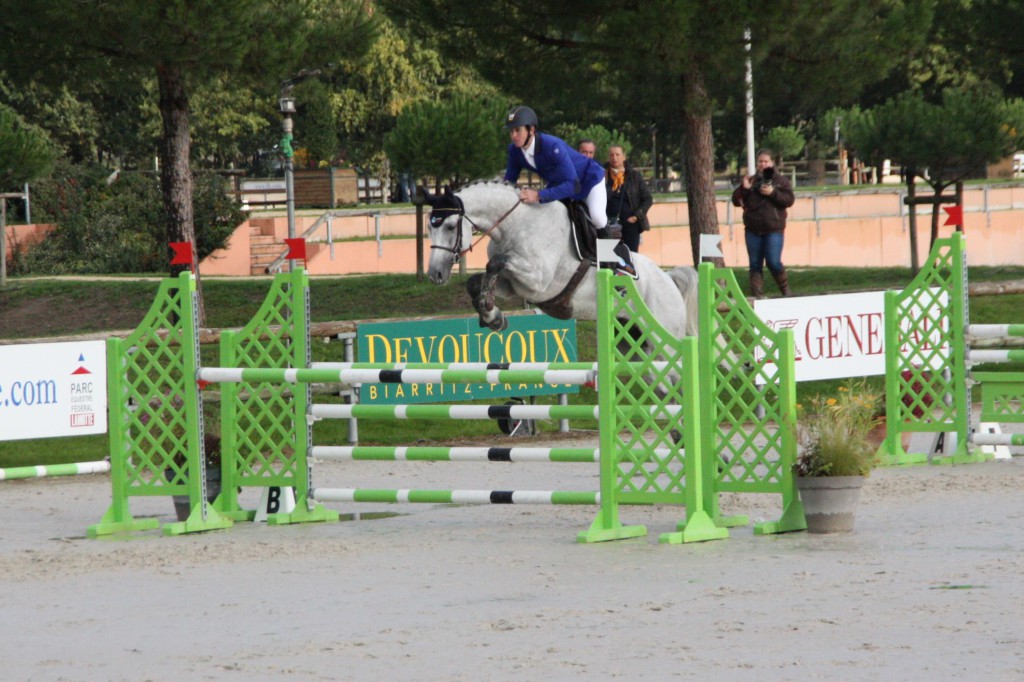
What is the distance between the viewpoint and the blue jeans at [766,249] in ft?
59.4

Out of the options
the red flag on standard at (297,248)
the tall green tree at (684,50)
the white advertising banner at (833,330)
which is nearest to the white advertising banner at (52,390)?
the red flag on standard at (297,248)

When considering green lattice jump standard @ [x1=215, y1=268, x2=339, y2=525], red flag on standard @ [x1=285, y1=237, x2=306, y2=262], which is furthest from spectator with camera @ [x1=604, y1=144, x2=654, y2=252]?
green lattice jump standard @ [x1=215, y1=268, x2=339, y2=525]

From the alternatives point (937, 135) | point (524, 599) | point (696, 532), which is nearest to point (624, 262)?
point (696, 532)

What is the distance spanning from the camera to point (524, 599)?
6.52 m

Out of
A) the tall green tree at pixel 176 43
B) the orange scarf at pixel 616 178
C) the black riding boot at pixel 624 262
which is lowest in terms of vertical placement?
the black riding boot at pixel 624 262

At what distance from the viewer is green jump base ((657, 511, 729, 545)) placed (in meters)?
8.01


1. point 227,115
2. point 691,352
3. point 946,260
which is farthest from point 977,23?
point 227,115

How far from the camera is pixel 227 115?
47.2 meters

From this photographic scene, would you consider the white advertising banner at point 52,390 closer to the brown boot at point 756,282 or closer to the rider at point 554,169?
the rider at point 554,169

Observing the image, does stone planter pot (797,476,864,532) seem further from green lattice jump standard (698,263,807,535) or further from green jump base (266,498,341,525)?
green jump base (266,498,341,525)

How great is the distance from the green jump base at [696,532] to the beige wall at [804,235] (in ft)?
72.5

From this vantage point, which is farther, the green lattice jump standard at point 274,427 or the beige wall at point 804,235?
the beige wall at point 804,235

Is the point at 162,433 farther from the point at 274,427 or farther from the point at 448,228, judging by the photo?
the point at 448,228

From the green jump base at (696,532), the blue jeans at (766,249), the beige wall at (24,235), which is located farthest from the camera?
the beige wall at (24,235)
